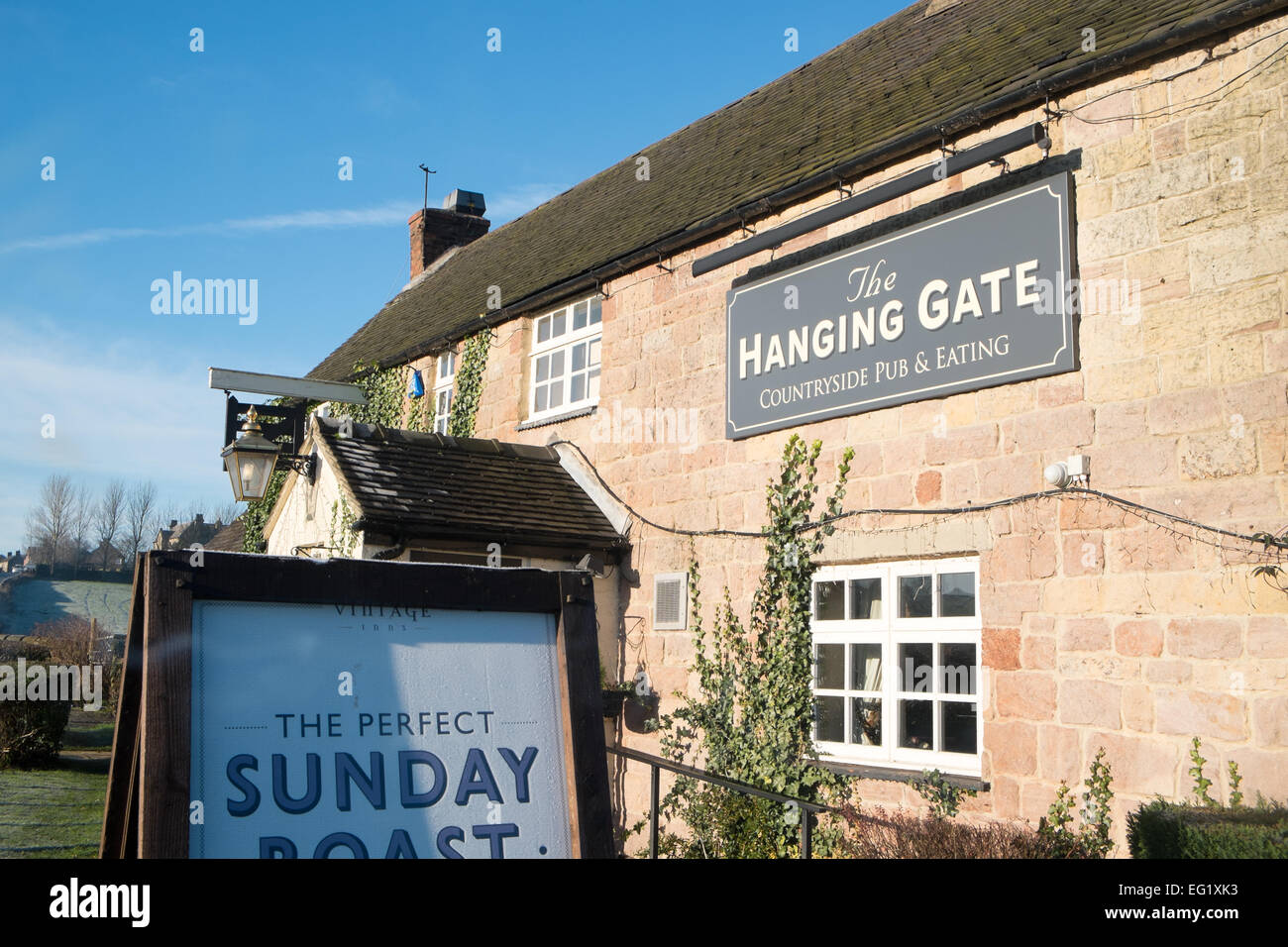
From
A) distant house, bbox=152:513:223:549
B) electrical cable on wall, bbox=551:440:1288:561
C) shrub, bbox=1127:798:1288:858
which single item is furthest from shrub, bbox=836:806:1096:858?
distant house, bbox=152:513:223:549

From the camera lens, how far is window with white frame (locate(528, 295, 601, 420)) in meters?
11.1

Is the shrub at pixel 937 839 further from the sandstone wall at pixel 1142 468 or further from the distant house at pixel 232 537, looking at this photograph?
the distant house at pixel 232 537

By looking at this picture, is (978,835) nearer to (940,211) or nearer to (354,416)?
(940,211)

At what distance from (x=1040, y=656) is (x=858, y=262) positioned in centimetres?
324

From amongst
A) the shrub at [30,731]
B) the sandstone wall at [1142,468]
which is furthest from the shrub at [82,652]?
the sandstone wall at [1142,468]

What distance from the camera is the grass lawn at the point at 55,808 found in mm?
7949

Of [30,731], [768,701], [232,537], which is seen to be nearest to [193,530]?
[232,537]

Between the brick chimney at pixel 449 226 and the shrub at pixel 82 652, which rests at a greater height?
the brick chimney at pixel 449 226

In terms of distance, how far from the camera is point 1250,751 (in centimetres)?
547

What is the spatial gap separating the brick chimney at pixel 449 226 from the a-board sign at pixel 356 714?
1867cm

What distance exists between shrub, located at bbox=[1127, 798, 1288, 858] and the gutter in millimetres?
4282

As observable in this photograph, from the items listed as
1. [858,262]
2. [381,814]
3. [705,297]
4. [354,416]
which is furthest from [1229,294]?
[354,416]

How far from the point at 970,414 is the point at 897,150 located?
6.96ft

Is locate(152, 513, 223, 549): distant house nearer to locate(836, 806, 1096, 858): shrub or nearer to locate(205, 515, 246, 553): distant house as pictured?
locate(205, 515, 246, 553): distant house
